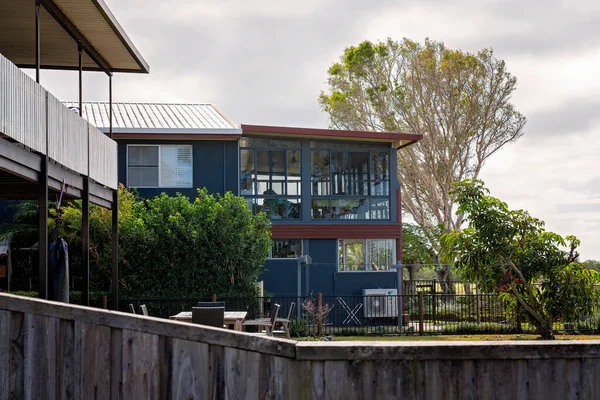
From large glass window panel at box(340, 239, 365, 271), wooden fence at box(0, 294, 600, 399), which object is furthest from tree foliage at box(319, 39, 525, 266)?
wooden fence at box(0, 294, 600, 399)

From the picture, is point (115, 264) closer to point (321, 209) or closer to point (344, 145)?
point (321, 209)

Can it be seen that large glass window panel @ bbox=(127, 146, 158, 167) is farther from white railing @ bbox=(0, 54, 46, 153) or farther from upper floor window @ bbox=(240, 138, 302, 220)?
white railing @ bbox=(0, 54, 46, 153)

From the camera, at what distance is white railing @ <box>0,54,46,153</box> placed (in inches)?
444

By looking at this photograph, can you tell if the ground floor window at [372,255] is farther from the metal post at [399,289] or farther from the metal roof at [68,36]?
the metal roof at [68,36]

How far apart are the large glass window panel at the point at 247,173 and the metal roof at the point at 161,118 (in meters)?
1.12

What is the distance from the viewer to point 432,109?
146 ft

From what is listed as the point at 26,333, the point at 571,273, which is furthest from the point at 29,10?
the point at 571,273

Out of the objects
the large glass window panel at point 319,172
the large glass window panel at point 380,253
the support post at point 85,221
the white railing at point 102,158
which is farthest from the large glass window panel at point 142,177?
the support post at point 85,221

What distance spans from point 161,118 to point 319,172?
226 inches

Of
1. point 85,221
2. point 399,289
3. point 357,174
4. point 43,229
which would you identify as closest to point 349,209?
point 357,174

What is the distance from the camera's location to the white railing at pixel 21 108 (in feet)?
Result: 37.0

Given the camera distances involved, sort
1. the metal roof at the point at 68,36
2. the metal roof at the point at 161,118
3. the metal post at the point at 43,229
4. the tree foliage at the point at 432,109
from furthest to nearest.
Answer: the tree foliage at the point at 432,109 → the metal roof at the point at 161,118 → the metal roof at the point at 68,36 → the metal post at the point at 43,229

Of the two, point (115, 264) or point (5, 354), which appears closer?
point (5, 354)

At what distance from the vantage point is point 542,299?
2291cm
